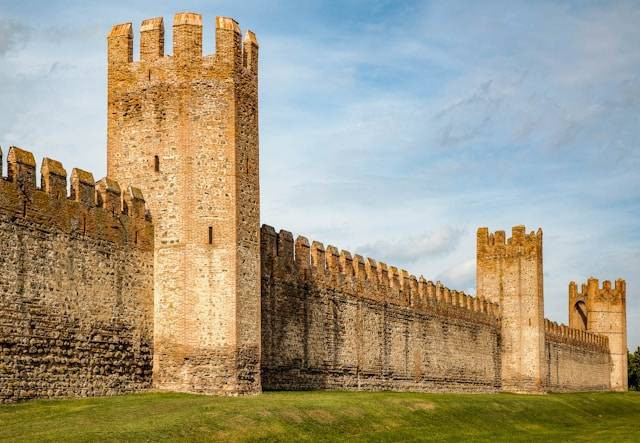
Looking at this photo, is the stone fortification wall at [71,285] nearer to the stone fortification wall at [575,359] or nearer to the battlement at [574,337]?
the stone fortification wall at [575,359]

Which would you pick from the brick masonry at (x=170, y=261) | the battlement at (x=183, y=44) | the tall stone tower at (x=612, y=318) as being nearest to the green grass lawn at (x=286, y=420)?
the brick masonry at (x=170, y=261)

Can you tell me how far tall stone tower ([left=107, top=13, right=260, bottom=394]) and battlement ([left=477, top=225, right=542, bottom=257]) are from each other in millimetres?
35132

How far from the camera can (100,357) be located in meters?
28.8

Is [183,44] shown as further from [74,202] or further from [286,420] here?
[286,420]

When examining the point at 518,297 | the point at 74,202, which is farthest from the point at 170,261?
the point at 518,297

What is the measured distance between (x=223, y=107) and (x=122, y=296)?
6.43m

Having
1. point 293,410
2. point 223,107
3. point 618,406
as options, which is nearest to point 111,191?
point 223,107

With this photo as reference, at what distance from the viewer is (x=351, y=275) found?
4384 centimetres

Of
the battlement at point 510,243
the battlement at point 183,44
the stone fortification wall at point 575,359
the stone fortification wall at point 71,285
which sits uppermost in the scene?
the battlement at point 183,44

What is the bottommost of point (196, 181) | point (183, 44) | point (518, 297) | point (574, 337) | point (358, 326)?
point (574, 337)

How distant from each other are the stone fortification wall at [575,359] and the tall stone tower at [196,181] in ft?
126

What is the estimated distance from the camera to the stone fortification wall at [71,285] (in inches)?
1020

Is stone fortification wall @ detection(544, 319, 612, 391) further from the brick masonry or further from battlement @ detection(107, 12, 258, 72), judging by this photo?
battlement @ detection(107, 12, 258, 72)

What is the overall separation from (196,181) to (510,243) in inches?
1467
